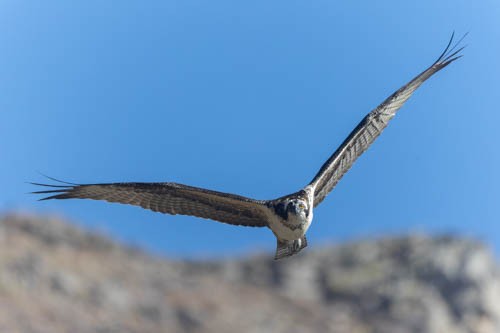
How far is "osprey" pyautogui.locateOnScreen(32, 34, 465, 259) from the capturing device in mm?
13672

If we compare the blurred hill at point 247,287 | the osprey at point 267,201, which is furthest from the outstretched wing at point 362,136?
the blurred hill at point 247,287

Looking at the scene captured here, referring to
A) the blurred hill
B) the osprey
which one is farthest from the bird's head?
the blurred hill

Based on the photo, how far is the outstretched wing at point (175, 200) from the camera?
47.4 ft

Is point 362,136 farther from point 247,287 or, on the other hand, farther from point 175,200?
point 247,287

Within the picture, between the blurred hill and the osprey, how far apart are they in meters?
19.5

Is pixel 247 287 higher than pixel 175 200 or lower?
higher

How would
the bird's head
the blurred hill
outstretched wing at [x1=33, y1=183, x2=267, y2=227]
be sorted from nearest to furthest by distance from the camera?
the bird's head, outstretched wing at [x1=33, y1=183, x2=267, y2=227], the blurred hill

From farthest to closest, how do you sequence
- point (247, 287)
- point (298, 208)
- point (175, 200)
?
point (247, 287)
point (175, 200)
point (298, 208)

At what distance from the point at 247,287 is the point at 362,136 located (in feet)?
82.9

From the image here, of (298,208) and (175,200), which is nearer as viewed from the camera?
(298,208)

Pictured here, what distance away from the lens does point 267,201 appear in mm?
14148

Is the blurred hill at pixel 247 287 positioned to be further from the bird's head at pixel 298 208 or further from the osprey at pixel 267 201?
the bird's head at pixel 298 208

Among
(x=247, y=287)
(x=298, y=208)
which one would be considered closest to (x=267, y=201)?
(x=298, y=208)

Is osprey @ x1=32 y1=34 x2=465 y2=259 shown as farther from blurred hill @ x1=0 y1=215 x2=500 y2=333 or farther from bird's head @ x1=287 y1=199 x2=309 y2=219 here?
blurred hill @ x1=0 y1=215 x2=500 y2=333
